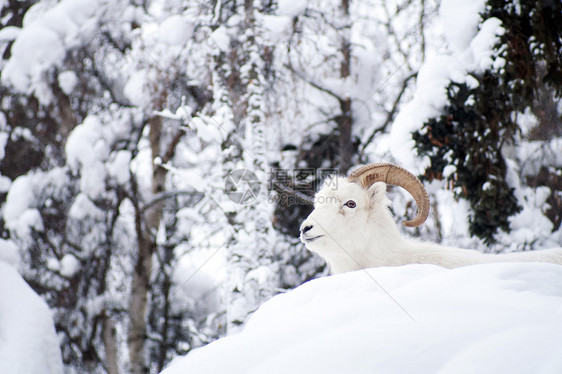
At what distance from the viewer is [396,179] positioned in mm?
3684

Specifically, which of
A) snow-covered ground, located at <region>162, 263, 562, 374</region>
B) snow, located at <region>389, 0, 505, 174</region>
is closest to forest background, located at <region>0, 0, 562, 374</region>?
snow, located at <region>389, 0, 505, 174</region>

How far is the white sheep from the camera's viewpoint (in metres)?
3.38

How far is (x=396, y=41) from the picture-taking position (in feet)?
30.6

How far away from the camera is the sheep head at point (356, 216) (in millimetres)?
3479

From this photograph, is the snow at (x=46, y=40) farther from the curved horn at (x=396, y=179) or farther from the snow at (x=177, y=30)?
the curved horn at (x=396, y=179)

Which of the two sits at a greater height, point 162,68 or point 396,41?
point 396,41

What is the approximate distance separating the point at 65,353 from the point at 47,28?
6565mm

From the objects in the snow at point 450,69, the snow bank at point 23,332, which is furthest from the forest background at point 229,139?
the snow bank at point 23,332

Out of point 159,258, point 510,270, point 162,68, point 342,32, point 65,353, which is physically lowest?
point 65,353

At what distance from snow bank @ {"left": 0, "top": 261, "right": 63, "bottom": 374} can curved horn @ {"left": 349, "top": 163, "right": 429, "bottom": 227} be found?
11.6ft

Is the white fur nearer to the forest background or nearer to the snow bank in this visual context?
the forest background

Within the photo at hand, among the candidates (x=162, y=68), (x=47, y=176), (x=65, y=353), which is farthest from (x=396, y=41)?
(x=65, y=353)

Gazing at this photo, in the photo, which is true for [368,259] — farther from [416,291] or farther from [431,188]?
[431,188]

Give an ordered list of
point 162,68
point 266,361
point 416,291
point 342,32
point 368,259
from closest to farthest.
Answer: point 266,361 → point 416,291 → point 368,259 → point 162,68 → point 342,32
